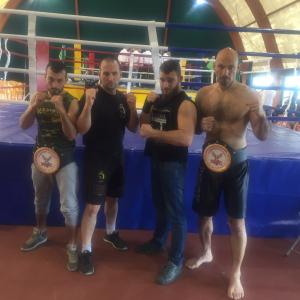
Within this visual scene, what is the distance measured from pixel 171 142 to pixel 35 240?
1153 millimetres

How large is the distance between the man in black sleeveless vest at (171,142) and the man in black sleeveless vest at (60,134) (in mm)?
449

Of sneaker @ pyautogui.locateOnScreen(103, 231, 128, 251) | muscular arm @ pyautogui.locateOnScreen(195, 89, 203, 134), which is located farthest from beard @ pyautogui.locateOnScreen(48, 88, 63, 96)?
sneaker @ pyautogui.locateOnScreen(103, 231, 128, 251)

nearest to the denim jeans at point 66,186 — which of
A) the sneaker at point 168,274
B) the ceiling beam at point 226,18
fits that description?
the sneaker at point 168,274

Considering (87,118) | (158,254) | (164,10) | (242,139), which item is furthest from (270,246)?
(164,10)

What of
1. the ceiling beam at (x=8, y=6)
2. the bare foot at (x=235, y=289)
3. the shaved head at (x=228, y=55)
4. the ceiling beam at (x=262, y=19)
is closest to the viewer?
the shaved head at (x=228, y=55)

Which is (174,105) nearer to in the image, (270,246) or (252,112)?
(252,112)

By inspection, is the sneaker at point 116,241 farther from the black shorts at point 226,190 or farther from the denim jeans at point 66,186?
the black shorts at point 226,190

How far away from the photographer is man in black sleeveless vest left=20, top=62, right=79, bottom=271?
1947mm

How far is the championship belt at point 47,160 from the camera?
77.5 inches

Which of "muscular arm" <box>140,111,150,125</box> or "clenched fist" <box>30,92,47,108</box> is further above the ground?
"clenched fist" <box>30,92,47,108</box>

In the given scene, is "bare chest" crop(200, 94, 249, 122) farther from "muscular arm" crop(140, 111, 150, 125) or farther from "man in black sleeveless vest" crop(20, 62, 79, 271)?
"man in black sleeveless vest" crop(20, 62, 79, 271)

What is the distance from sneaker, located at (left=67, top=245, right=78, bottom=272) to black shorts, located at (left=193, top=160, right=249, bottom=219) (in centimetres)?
78

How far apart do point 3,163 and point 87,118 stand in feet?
3.03

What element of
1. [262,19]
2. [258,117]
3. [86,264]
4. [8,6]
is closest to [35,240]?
[86,264]
